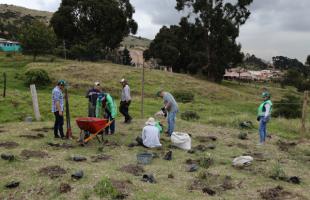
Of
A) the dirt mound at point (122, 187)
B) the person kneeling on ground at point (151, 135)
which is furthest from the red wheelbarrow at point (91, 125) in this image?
the dirt mound at point (122, 187)

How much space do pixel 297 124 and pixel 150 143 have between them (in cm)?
983

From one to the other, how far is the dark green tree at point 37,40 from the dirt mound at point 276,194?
39465 mm

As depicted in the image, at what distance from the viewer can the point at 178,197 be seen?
8.08 meters

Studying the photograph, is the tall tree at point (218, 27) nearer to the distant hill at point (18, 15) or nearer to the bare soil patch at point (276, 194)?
the bare soil patch at point (276, 194)

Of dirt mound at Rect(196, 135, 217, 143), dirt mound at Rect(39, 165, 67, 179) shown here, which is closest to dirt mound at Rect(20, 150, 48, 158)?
dirt mound at Rect(39, 165, 67, 179)

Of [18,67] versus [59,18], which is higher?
[59,18]

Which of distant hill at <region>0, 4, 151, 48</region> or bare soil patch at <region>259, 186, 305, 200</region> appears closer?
bare soil patch at <region>259, 186, 305, 200</region>

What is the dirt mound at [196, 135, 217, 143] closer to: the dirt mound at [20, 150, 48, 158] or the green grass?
the green grass

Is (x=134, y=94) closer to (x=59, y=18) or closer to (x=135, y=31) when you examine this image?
(x=59, y=18)

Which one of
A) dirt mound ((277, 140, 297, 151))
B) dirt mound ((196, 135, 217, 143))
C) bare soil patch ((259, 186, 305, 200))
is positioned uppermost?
bare soil patch ((259, 186, 305, 200))

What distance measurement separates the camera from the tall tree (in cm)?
4978

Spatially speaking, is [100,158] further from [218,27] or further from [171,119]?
[218,27]

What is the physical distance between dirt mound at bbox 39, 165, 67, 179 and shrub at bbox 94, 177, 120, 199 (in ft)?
4.22

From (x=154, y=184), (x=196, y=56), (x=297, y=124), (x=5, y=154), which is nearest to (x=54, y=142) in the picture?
(x=5, y=154)
